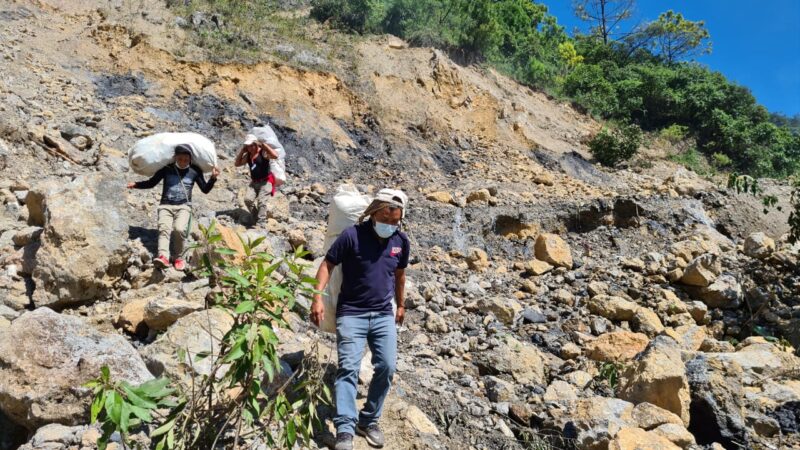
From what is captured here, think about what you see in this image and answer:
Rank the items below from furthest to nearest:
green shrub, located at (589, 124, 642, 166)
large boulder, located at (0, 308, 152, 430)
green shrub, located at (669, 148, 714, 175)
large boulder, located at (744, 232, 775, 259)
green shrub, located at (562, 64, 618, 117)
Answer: green shrub, located at (562, 64, 618, 117)
green shrub, located at (669, 148, 714, 175)
green shrub, located at (589, 124, 642, 166)
large boulder, located at (744, 232, 775, 259)
large boulder, located at (0, 308, 152, 430)

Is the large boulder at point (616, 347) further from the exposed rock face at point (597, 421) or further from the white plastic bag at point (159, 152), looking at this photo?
the white plastic bag at point (159, 152)

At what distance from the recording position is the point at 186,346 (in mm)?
2789

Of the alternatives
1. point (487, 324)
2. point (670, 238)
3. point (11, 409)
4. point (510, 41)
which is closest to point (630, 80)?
point (510, 41)

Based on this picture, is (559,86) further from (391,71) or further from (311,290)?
(311,290)

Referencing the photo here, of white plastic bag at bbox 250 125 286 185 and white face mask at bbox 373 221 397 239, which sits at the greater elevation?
white plastic bag at bbox 250 125 286 185

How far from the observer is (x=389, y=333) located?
9.51 ft

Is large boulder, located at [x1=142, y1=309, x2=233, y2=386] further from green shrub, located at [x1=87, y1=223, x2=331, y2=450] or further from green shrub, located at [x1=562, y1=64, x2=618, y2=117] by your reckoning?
green shrub, located at [x1=562, y1=64, x2=618, y2=117]

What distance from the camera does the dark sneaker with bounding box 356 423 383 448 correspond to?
9.04 feet

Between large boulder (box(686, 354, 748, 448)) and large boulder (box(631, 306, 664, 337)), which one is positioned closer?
large boulder (box(686, 354, 748, 448))

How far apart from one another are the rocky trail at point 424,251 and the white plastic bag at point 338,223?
0.20m

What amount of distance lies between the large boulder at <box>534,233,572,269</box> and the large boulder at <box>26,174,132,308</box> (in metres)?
4.98

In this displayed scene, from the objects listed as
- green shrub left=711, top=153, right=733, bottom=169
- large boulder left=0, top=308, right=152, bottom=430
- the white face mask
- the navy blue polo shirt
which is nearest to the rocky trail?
large boulder left=0, top=308, right=152, bottom=430

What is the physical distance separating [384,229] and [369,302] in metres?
0.42

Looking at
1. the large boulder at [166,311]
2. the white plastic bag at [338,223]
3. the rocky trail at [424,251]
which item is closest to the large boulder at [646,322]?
the rocky trail at [424,251]
